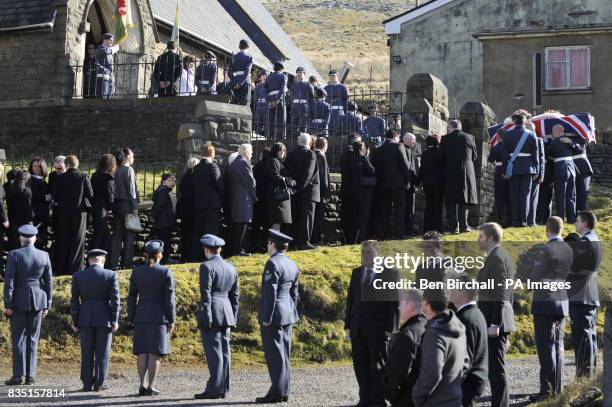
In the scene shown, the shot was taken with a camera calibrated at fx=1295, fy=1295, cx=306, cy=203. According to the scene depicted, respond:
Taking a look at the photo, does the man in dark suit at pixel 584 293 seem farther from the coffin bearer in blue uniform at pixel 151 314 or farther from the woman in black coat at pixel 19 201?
the woman in black coat at pixel 19 201

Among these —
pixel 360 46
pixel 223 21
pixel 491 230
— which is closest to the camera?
pixel 491 230

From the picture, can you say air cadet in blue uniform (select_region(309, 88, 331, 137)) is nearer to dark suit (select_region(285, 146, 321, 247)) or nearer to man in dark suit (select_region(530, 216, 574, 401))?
dark suit (select_region(285, 146, 321, 247))

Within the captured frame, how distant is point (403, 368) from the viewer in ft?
34.3

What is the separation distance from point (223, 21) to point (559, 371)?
94.3 ft

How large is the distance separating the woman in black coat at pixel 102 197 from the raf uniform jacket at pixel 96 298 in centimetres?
396

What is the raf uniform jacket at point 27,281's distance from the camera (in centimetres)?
1420

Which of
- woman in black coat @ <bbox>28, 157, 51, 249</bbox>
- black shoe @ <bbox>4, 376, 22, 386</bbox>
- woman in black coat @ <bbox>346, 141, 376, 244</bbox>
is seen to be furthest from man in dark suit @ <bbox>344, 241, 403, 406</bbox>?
woman in black coat @ <bbox>28, 157, 51, 249</bbox>

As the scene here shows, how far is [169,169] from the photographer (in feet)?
77.0

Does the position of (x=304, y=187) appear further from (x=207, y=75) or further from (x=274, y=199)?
(x=207, y=75)

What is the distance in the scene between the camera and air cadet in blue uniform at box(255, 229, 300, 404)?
13148 millimetres

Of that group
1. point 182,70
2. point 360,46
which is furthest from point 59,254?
point 360,46

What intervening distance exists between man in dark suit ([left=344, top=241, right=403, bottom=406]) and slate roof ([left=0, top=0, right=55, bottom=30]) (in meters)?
18.8

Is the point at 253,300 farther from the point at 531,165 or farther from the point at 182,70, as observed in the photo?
the point at 182,70

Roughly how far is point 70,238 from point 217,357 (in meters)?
5.31
